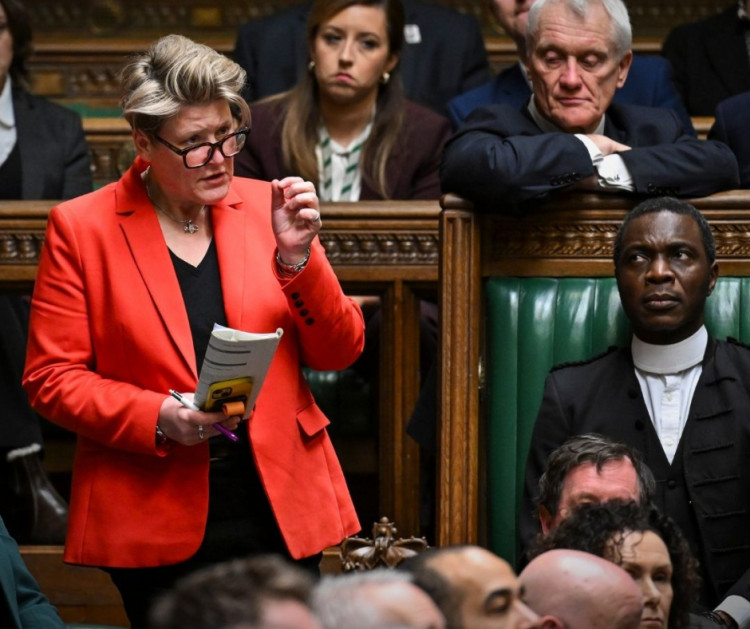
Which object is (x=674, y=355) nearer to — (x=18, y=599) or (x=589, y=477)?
(x=589, y=477)

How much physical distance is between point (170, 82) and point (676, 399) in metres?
1.02

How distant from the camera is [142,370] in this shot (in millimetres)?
2270

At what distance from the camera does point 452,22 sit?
13.5 ft

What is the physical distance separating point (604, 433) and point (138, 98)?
976 millimetres

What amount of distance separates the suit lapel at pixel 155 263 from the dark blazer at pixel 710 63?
2.09 meters

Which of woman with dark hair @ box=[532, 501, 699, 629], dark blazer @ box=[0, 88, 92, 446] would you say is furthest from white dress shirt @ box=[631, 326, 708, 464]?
dark blazer @ box=[0, 88, 92, 446]

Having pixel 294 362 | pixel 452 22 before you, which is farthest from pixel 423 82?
pixel 294 362

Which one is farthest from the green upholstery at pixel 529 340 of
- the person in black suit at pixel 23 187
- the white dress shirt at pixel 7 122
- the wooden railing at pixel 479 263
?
the white dress shirt at pixel 7 122

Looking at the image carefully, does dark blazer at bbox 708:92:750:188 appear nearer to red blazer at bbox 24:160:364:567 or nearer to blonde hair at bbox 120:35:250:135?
red blazer at bbox 24:160:364:567

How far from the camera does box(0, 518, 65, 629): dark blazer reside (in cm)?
204

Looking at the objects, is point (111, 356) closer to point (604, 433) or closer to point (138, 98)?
point (138, 98)

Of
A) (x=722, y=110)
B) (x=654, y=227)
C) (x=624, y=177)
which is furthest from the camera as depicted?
(x=722, y=110)

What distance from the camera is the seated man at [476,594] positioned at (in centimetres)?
161

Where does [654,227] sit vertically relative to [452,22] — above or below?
below
